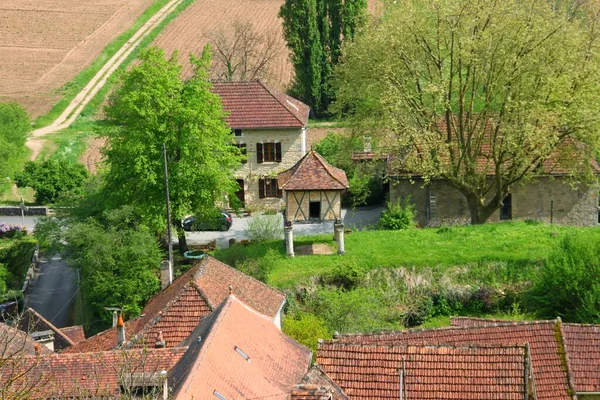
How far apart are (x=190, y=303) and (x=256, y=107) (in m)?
26.7

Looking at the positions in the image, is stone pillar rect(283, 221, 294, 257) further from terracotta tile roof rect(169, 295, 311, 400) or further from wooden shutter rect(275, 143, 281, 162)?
wooden shutter rect(275, 143, 281, 162)

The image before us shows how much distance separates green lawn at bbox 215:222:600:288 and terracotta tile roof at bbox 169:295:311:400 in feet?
40.4

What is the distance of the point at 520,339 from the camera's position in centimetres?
2358

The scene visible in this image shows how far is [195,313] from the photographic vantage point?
26016mm

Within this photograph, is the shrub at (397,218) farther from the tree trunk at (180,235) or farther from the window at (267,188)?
the window at (267,188)

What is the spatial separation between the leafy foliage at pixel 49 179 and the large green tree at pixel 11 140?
1.05 meters

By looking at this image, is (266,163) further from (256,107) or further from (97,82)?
(97,82)

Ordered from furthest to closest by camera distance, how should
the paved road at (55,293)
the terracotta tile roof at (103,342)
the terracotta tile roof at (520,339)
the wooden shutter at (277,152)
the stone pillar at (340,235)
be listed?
the wooden shutter at (277,152), the paved road at (55,293), the stone pillar at (340,235), the terracotta tile roof at (103,342), the terracotta tile roof at (520,339)

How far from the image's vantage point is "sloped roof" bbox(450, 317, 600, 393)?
23062 millimetres

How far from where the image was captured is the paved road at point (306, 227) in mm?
43594

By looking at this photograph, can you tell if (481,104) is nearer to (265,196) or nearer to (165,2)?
(265,196)

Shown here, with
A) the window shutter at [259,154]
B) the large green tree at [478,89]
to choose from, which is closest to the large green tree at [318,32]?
the window shutter at [259,154]

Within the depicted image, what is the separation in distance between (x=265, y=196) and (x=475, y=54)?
1832 centimetres

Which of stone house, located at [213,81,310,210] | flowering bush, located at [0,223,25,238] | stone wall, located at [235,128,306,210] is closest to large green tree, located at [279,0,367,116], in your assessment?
stone house, located at [213,81,310,210]
